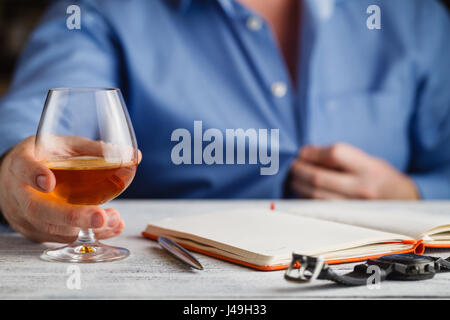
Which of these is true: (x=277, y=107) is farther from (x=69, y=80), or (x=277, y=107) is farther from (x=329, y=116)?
(x=69, y=80)

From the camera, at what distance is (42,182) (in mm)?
654

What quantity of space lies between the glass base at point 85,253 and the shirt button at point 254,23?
955 mm

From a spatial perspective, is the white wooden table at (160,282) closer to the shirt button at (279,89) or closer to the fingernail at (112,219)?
the fingernail at (112,219)

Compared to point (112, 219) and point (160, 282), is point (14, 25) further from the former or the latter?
point (160, 282)

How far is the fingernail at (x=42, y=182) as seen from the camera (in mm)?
652

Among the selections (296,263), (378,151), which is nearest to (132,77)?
(378,151)

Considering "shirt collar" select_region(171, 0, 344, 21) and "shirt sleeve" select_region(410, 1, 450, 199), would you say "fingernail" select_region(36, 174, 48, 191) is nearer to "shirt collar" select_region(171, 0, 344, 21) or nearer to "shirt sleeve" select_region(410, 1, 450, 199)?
"shirt collar" select_region(171, 0, 344, 21)

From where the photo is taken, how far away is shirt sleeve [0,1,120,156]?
133 cm

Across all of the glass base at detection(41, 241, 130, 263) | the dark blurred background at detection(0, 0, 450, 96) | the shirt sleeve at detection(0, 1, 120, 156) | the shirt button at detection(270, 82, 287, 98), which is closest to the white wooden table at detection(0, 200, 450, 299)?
the glass base at detection(41, 241, 130, 263)

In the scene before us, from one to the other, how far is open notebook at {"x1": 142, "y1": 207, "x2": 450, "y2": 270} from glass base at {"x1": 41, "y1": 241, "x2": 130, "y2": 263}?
0.08 m

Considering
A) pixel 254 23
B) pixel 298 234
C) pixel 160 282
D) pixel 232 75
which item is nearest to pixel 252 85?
pixel 232 75

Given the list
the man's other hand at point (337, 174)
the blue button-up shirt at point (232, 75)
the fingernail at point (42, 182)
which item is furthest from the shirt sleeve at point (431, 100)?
the fingernail at point (42, 182)

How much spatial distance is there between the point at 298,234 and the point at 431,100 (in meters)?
1.23
